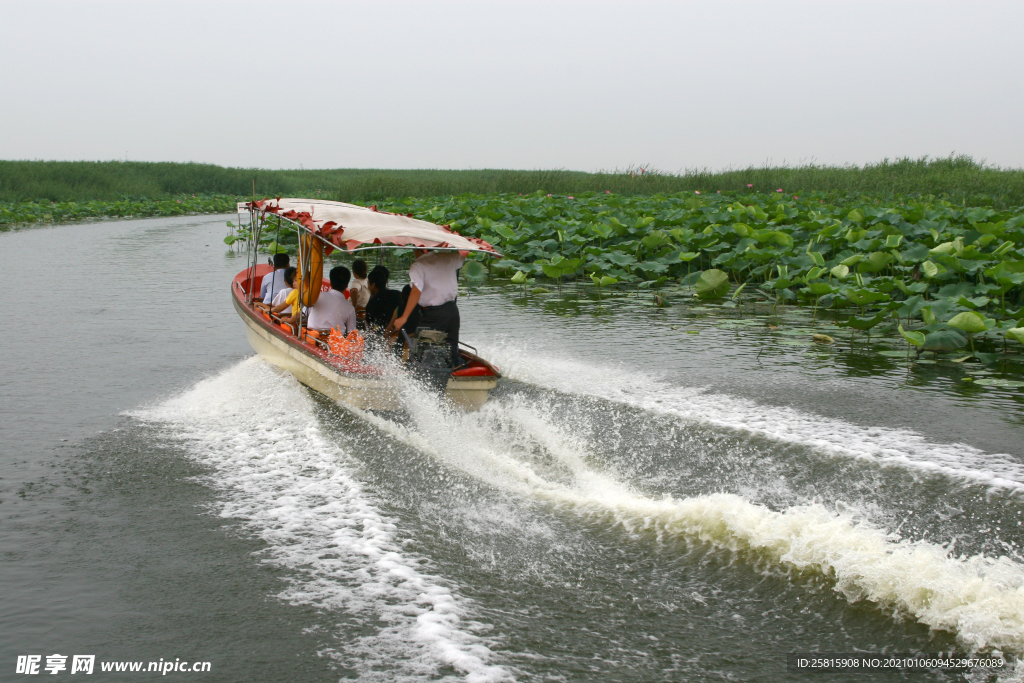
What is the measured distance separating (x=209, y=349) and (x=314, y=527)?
5.78 metres

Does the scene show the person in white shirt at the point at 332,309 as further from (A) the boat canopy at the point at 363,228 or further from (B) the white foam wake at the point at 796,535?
(B) the white foam wake at the point at 796,535

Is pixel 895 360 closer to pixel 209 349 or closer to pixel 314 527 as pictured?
pixel 314 527

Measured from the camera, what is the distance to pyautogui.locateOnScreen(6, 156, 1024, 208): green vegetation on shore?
22.4 meters

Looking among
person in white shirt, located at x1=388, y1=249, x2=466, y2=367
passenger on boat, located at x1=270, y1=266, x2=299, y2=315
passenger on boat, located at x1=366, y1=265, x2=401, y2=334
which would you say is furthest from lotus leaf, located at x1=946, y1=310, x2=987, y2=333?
passenger on boat, located at x1=270, y1=266, x2=299, y2=315

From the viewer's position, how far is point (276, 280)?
9188 mm

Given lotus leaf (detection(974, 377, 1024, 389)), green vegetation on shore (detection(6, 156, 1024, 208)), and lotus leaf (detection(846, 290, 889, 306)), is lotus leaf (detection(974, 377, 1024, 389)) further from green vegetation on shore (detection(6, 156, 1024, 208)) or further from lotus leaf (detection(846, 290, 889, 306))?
green vegetation on shore (detection(6, 156, 1024, 208))

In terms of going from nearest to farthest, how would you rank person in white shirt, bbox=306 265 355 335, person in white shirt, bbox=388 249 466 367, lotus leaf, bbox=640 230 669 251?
person in white shirt, bbox=388 249 466 367
person in white shirt, bbox=306 265 355 335
lotus leaf, bbox=640 230 669 251

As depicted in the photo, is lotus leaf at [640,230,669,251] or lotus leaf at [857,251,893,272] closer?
lotus leaf at [857,251,893,272]

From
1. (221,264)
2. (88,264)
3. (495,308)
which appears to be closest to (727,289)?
(495,308)

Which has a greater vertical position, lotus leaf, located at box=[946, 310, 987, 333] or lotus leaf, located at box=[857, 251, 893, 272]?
lotus leaf, located at box=[857, 251, 893, 272]

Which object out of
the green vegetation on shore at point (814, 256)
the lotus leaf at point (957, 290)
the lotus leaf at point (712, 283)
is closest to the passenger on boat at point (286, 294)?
the green vegetation on shore at point (814, 256)

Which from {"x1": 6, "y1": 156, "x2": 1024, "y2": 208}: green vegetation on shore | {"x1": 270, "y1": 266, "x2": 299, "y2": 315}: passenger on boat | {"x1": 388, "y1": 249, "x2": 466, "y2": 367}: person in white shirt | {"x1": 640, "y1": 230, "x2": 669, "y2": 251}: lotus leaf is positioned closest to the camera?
{"x1": 388, "y1": 249, "x2": 466, "y2": 367}: person in white shirt

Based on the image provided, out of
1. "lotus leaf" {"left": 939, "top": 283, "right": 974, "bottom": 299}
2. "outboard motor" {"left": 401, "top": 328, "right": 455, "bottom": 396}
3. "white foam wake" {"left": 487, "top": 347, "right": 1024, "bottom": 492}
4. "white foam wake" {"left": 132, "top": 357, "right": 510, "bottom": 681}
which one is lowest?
"white foam wake" {"left": 132, "top": 357, "right": 510, "bottom": 681}

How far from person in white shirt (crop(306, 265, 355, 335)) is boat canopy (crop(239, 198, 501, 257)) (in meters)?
0.54
